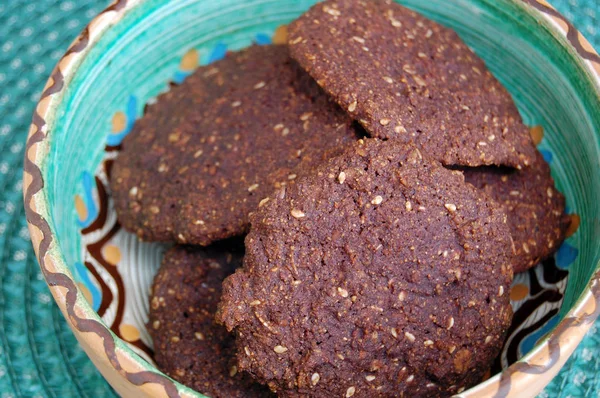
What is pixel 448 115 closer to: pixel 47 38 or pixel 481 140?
pixel 481 140

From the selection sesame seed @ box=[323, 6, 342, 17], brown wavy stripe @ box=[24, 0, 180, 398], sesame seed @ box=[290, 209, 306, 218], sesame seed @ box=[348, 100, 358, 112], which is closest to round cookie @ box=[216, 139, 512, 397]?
sesame seed @ box=[290, 209, 306, 218]

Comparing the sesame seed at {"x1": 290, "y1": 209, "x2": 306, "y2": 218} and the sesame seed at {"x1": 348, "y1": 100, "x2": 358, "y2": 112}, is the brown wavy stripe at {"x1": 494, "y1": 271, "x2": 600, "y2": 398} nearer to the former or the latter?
the sesame seed at {"x1": 290, "y1": 209, "x2": 306, "y2": 218}

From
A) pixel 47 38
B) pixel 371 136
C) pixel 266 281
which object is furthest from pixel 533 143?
pixel 47 38

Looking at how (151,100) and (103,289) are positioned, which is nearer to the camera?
(103,289)

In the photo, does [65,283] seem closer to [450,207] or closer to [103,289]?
[103,289]

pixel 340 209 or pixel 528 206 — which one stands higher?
pixel 340 209

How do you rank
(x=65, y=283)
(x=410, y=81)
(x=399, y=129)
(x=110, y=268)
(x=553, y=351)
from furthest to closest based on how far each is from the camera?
(x=110, y=268) < (x=410, y=81) < (x=399, y=129) < (x=65, y=283) < (x=553, y=351)

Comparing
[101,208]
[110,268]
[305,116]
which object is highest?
[305,116]

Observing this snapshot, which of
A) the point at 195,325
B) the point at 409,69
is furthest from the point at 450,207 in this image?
the point at 195,325
